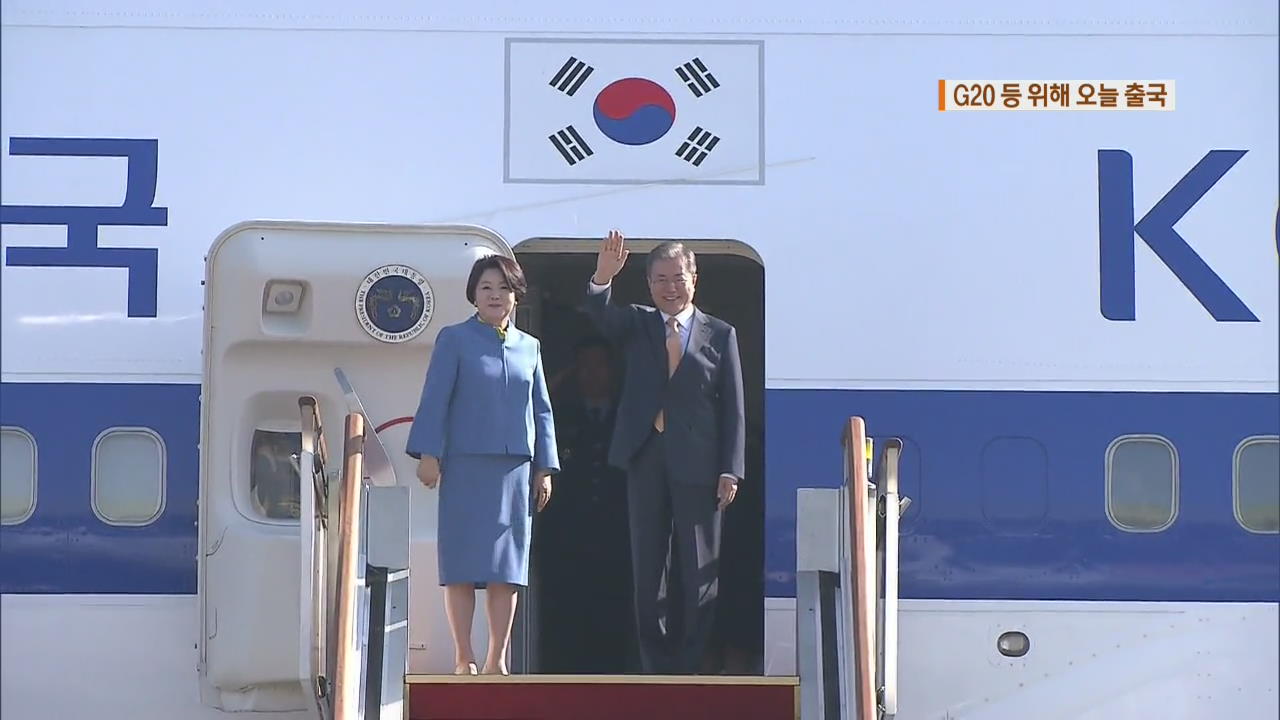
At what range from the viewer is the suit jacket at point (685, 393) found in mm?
6246

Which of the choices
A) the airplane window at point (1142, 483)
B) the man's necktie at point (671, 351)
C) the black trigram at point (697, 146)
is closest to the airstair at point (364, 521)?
the man's necktie at point (671, 351)

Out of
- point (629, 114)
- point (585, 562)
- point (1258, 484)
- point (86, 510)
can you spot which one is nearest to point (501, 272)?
point (629, 114)

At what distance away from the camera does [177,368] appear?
6727mm

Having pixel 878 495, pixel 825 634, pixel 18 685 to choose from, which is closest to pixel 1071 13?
pixel 878 495

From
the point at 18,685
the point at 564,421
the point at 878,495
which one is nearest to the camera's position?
the point at 878,495

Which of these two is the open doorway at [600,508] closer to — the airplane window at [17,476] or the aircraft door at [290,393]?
the aircraft door at [290,393]

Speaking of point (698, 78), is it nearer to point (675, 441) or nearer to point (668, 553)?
point (675, 441)

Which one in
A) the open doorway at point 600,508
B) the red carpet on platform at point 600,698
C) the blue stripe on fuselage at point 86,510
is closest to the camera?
the red carpet on platform at point 600,698

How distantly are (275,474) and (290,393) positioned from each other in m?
0.32

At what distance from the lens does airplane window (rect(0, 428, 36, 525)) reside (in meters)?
6.65

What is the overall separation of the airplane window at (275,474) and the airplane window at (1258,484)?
12.1ft

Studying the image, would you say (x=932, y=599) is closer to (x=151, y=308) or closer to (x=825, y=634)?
(x=825, y=634)

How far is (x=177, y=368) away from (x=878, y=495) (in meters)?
2.79

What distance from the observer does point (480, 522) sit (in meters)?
5.96
